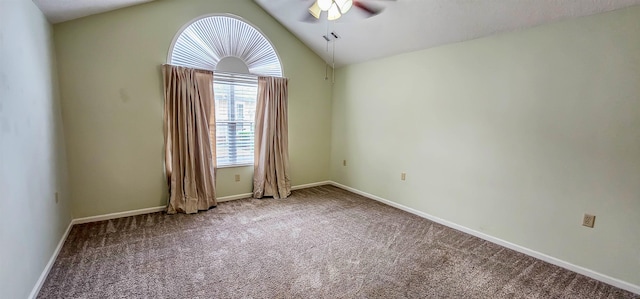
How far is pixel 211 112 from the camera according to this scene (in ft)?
11.9

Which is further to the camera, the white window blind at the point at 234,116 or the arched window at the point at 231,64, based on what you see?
the white window blind at the point at 234,116

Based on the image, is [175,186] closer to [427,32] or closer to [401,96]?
[401,96]

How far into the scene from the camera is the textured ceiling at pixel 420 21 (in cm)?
223

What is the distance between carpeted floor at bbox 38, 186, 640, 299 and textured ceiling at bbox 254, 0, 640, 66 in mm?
2149

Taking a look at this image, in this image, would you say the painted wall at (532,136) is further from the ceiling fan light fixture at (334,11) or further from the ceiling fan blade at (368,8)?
the ceiling fan light fixture at (334,11)

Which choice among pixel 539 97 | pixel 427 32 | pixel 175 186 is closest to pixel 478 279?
pixel 539 97

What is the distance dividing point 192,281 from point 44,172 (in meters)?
1.56

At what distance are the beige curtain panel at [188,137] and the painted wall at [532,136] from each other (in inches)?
97.9

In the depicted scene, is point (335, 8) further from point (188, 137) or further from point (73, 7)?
point (73, 7)

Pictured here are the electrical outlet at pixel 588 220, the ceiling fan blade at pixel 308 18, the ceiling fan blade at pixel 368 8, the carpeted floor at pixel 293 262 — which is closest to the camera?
the carpeted floor at pixel 293 262

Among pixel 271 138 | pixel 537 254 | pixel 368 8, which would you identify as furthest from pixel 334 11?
pixel 537 254

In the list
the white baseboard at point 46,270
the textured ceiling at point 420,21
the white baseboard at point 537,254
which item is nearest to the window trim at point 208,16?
the textured ceiling at point 420,21

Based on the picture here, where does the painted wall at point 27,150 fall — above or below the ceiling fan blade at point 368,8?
below

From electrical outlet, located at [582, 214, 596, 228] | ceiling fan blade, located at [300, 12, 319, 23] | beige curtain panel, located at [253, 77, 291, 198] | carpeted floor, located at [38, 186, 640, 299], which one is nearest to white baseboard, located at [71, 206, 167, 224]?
carpeted floor, located at [38, 186, 640, 299]
